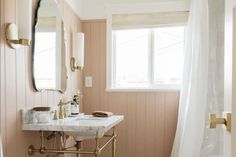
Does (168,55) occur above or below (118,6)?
below

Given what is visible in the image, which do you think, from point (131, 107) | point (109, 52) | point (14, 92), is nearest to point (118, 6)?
point (109, 52)

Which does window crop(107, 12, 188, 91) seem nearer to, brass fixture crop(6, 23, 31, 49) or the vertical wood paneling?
the vertical wood paneling

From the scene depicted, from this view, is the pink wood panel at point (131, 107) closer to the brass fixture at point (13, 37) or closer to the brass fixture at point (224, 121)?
the brass fixture at point (13, 37)

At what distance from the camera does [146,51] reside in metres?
2.94

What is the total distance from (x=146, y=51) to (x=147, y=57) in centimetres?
8

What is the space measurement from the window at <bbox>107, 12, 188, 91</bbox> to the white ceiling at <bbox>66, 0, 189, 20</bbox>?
0.07m

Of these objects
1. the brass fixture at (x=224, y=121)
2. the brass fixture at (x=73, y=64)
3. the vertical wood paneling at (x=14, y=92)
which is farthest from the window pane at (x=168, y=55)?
the brass fixture at (x=224, y=121)

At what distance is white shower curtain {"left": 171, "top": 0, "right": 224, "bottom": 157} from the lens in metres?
2.25

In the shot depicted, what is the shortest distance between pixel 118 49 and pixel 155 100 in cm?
78

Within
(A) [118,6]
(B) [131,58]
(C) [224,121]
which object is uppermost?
(A) [118,6]

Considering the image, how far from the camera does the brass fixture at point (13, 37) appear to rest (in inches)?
57.0

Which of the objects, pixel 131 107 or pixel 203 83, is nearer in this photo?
pixel 203 83

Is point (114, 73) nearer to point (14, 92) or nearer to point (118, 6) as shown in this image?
point (118, 6)

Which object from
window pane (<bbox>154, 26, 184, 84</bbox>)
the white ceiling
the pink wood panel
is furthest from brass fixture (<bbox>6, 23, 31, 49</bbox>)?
window pane (<bbox>154, 26, 184, 84</bbox>)
